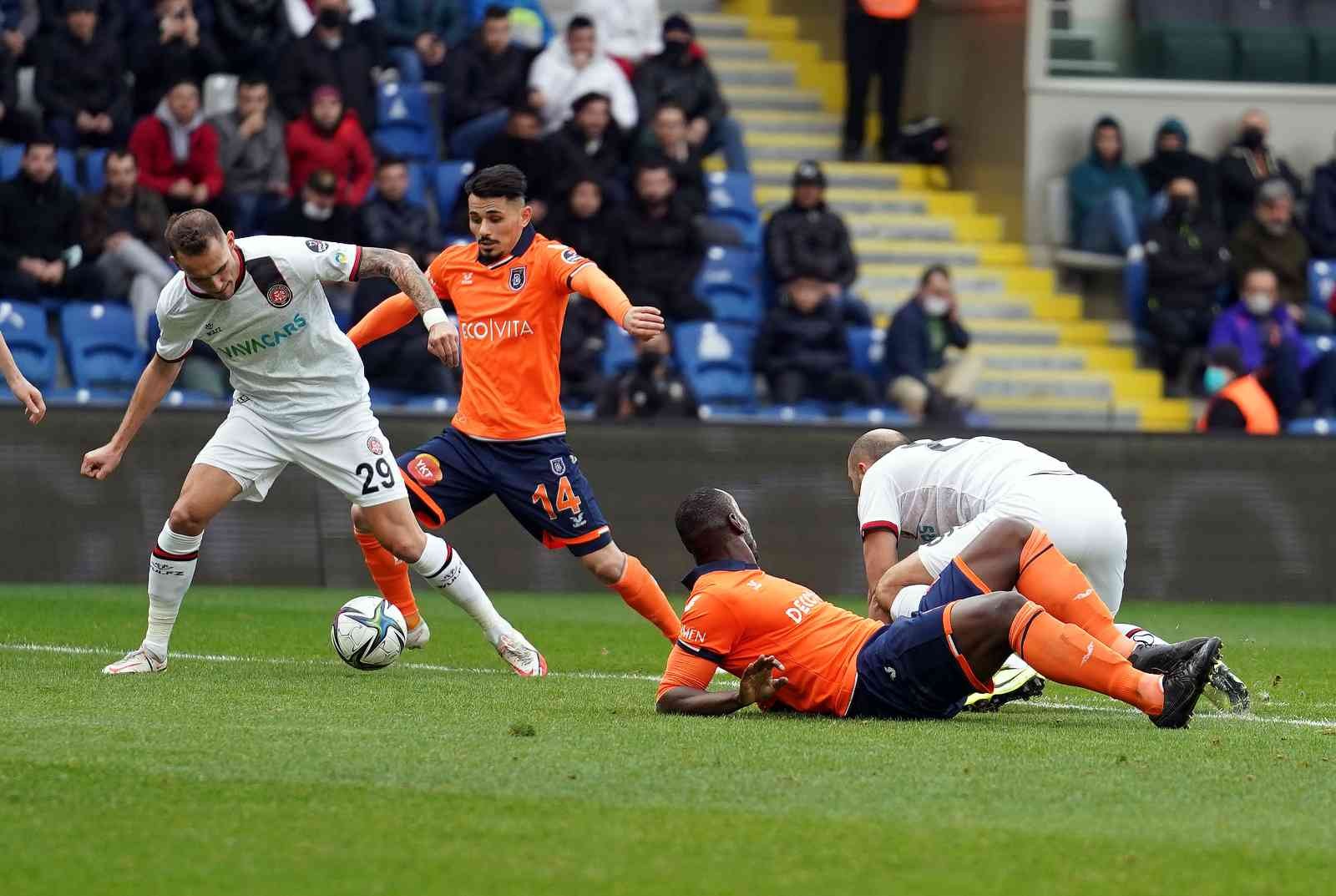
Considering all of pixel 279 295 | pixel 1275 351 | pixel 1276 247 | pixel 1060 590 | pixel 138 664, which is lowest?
pixel 1275 351

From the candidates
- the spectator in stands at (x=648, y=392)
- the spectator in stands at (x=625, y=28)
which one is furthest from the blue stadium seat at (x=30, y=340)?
the spectator in stands at (x=625, y=28)

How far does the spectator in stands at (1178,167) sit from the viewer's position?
64.5 feet

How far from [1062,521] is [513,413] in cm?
264

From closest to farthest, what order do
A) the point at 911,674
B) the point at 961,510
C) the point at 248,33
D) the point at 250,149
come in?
the point at 911,674
the point at 961,510
the point at 250,149
the point at 248,33

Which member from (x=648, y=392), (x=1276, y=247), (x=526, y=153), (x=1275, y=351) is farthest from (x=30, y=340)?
(x=1276, y=247)

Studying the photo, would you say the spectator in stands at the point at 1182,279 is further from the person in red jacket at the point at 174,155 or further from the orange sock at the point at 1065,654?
→ the orange sock at the point at 1065,654

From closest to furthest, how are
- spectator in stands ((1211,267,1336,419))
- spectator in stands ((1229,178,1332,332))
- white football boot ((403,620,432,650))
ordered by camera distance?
white football boot ((403,620,432,650)) → spectator in stands ((1211,267,1336,419)) → spectator in stands ((1229,178,1332,332))

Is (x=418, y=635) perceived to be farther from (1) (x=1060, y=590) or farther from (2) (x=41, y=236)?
(2) (x=41, y=236)

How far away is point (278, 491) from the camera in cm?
1375

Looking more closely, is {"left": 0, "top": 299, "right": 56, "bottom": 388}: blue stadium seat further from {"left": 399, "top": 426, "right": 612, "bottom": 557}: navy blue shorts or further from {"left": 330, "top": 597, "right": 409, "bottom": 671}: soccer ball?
{"left": 330, "top": 597, "right": 409, "bottom": 671}: soccer ball

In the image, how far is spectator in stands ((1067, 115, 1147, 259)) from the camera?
64.0ft

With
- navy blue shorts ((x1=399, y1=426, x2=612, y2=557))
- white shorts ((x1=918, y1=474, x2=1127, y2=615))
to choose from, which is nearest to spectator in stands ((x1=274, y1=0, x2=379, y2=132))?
navy blue shorts ((x1=399, y1=426, x2=612, y2=557))

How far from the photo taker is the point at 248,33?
698 inches

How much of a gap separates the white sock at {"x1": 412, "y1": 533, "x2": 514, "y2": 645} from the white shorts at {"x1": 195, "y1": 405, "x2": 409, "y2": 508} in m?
0.31
